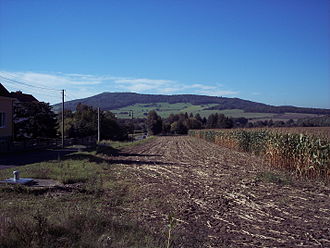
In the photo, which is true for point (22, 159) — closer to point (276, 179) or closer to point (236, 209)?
point (276, 179)

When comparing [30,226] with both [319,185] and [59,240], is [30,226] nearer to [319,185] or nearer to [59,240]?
[59,240]

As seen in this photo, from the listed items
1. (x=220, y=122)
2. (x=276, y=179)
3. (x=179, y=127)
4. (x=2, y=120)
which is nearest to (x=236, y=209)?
(x=276, y=179)

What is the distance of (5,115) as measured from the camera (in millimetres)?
29719

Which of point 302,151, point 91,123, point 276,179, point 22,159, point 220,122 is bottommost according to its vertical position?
point 22,159

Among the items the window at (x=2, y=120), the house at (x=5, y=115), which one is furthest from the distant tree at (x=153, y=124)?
the window at (x=2, y=120)

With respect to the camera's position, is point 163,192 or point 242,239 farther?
point 163,192

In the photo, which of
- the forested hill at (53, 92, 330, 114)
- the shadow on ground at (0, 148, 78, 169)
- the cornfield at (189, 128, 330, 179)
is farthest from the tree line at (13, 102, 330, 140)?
the forested hill at (53, 92, 330, 114)

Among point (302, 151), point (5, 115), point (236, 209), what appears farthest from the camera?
point (5, 115)

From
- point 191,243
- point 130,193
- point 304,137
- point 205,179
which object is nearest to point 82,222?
point 191,243

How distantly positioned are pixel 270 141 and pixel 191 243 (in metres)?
14.7

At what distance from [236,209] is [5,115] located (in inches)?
1035

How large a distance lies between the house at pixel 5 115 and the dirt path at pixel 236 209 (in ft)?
63.4

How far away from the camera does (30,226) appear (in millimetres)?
5238

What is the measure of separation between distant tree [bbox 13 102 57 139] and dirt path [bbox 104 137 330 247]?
93.7 ft
